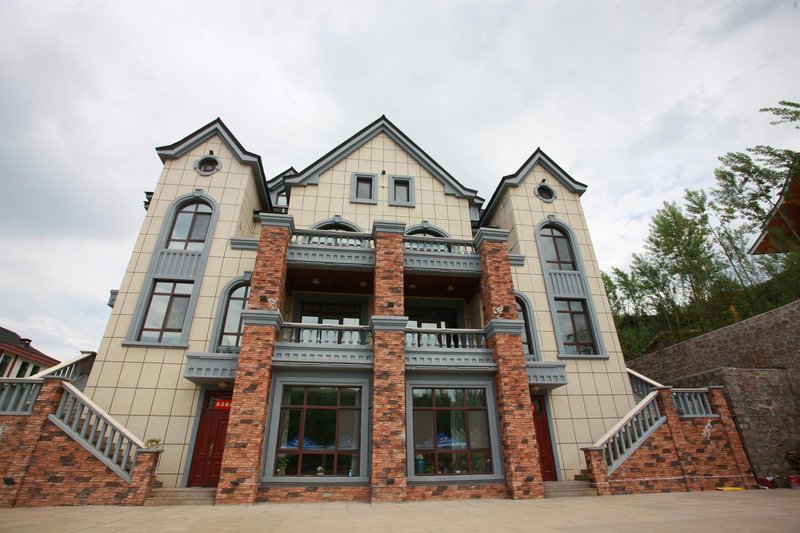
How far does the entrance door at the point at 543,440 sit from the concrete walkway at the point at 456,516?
8.71ft

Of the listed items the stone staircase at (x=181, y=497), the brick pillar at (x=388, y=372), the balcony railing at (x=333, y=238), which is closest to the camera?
the stone staircase at (x=181, y=497)

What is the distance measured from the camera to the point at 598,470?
10.1 meters

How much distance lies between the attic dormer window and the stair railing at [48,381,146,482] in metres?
8.87

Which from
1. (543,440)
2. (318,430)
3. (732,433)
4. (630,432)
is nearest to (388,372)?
(318,430)

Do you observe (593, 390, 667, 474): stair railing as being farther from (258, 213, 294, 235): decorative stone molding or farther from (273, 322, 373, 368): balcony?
(258, 213, 294, 235): decorative stone molding

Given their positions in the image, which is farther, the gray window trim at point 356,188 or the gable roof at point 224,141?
the gray window trim at point 356,188

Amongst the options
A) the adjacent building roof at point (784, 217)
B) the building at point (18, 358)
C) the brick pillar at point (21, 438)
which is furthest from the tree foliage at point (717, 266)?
the building at point (18, 358)

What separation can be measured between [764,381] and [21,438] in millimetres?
20943

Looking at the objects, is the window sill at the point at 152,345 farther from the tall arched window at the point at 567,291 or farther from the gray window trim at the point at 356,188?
the tall arched window at the point at 567,291

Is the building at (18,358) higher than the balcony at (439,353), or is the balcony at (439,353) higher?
the building at (18,358)

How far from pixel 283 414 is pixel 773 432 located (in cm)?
1475

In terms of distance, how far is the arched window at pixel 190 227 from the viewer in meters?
13.8

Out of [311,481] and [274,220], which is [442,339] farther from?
[274,220]

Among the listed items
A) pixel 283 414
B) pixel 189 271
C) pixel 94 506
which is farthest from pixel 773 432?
pixel 189 271
